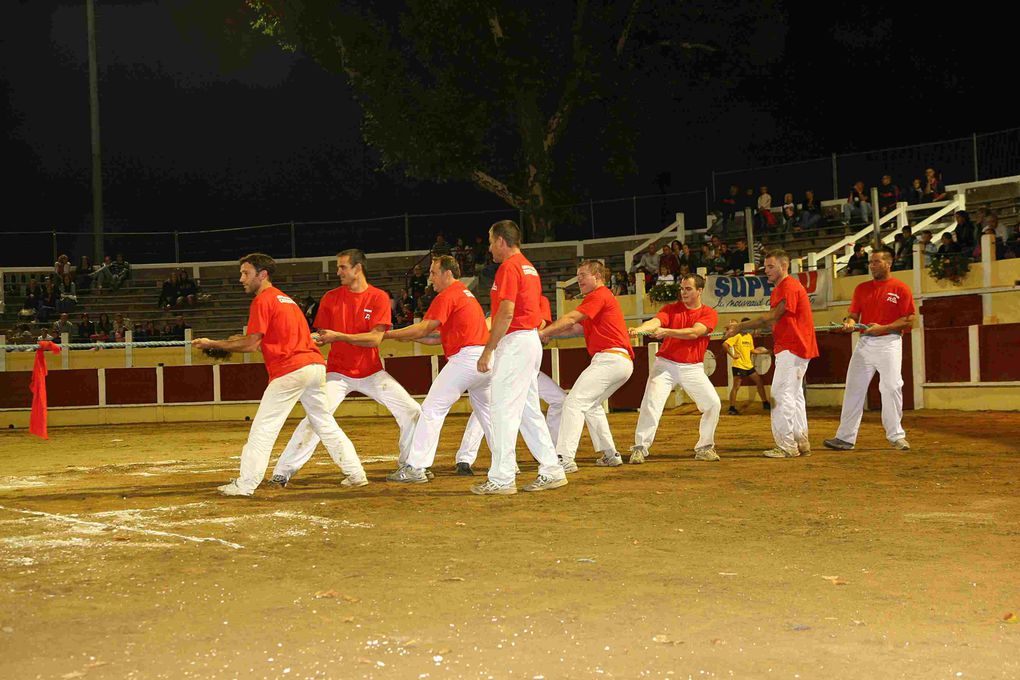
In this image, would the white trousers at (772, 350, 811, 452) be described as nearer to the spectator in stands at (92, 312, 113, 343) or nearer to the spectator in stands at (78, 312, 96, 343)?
the spectator in stands at (92, 312, 113, 343)

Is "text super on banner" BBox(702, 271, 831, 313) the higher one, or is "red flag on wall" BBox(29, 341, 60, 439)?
"text super on banner" BBox(702, 271, 831, 313)

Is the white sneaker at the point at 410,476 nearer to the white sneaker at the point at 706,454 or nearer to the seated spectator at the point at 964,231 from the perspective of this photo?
the white sneaker at the point at 706,454

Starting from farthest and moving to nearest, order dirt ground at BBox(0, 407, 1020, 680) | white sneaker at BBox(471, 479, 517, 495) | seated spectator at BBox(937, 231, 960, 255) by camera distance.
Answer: seated spectator at BBox(937, 231, 960, 255) → white sneaker at BBox(471, 479, 517, 495) → dirt ground at BBox(0, 407, 1020, 680)

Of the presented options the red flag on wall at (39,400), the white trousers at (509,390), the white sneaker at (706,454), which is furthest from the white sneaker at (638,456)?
the red flag on wall at (39,400)

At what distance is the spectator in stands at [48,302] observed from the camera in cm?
2945

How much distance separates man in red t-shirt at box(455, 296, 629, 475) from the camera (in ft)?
33.6

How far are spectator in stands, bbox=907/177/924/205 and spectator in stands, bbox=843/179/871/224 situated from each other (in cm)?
101

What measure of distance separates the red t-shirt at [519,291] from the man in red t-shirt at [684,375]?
2354 millimetres

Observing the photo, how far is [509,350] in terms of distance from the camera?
27.8 feet

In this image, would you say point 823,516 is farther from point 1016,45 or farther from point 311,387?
point 1016,45

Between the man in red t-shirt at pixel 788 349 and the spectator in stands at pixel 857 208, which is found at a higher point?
the spectator in stands at pixel 857 208

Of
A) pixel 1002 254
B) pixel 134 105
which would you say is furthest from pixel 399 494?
pixel 134 105

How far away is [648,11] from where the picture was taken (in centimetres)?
3266

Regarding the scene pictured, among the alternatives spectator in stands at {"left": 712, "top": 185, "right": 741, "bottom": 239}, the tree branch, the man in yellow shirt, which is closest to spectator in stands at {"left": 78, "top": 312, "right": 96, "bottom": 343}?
the tree branch
